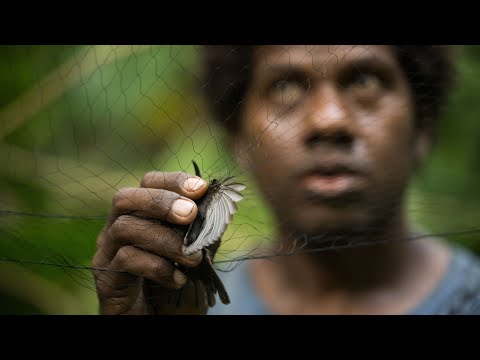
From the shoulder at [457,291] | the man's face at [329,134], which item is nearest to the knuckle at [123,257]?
the man's face at [329,134]

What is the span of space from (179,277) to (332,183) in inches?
11.0

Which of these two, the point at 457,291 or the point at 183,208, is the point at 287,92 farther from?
the point at 457,291

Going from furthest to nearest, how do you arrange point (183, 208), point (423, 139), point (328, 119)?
point (423, 139) < point (328, 119) < point (183, 208)

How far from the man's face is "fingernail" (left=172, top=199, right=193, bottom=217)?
6.7 inches

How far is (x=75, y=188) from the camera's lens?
75 cm

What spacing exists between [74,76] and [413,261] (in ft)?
2.73

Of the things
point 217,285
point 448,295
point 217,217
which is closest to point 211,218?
point 217,217

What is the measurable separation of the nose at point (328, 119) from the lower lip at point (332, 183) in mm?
55

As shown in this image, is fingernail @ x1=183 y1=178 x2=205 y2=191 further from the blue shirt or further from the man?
the blue shirt

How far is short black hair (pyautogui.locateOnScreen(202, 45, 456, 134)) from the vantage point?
30.3 inches

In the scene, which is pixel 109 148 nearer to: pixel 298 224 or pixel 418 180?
pixel 298 224

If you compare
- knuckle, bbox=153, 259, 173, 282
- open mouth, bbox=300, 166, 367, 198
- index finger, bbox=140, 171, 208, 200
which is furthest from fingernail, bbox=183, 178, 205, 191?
open mouth, bbox=300, 166, 367, 198

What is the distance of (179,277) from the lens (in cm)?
65

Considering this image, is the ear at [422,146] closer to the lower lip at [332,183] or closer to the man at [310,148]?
the man at [310,148]
